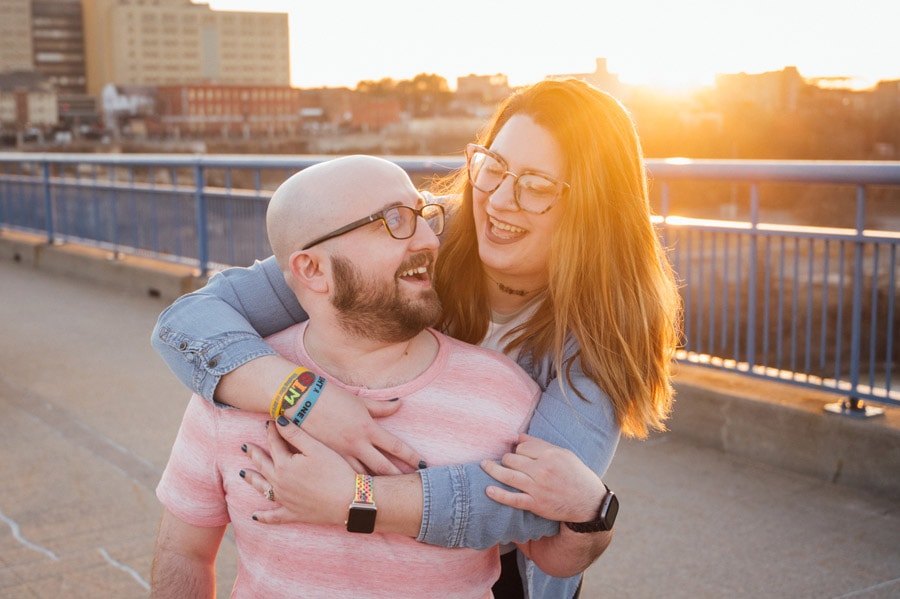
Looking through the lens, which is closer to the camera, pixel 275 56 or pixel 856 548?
pixel 856 548

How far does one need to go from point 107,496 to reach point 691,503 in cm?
230

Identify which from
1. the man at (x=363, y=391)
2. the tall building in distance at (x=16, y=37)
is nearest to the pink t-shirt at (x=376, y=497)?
the man at (x=363, y=391)

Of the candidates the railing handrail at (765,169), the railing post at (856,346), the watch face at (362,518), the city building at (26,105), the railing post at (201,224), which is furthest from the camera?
the city building at (26,105)

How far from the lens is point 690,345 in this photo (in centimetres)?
537

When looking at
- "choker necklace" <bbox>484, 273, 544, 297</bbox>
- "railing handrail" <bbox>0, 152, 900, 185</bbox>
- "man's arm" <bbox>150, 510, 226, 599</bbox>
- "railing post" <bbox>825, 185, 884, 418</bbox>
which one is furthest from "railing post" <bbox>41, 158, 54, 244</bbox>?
"man's arm" <bbox>150, 510, 226, 599</bbox>

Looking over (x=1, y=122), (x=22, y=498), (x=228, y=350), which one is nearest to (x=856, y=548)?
(x=228, y=350)

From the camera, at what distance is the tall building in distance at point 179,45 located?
157 meters

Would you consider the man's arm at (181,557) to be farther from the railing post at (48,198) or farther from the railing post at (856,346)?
the railing post at (48,198)

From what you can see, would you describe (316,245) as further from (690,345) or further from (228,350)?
(690,345)

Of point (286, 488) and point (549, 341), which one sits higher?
point (549, 341)

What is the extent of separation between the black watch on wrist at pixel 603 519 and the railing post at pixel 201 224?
7516 millimetres

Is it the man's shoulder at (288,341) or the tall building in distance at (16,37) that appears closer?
the man's shoulder at (288,341)

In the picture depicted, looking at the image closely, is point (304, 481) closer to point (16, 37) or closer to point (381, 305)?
point (381, 305)

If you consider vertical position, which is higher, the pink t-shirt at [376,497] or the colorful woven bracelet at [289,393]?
the colorful woven bracelet at [289,393]
